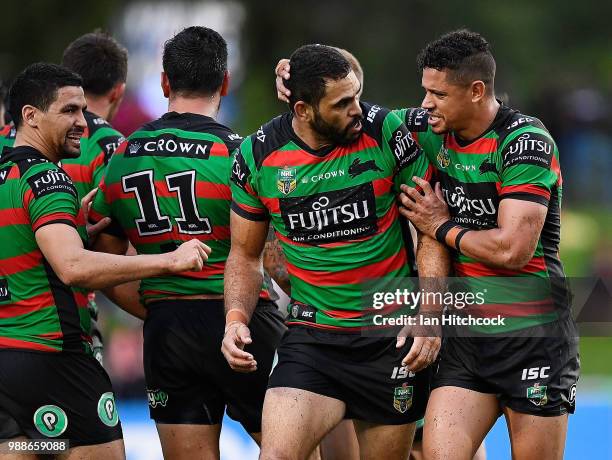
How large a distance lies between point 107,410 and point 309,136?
1.99m

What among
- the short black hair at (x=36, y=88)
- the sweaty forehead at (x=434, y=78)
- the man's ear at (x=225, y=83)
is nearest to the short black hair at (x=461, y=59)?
the sweaty forehead at (x=434, y=78)

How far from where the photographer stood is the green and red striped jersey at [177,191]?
7.61 meters

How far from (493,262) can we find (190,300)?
1.95 m

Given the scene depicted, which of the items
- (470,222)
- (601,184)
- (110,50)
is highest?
(110,50)

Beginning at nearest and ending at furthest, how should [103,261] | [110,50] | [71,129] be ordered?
[103,261]
[71,129]
[110,50]

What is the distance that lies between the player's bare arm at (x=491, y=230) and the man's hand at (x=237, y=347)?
1.17 m

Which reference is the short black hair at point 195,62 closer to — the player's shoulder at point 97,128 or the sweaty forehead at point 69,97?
the sweaty forehead at point 69,97

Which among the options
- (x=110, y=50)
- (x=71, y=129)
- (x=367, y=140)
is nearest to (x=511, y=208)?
(x=367, y=140)

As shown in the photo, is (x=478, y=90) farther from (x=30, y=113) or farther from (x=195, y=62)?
(x=30, y=113)

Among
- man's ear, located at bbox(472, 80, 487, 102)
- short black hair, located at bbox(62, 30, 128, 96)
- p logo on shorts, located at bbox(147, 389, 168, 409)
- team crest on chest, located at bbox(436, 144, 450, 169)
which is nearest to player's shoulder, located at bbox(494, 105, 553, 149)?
man's ear, located at bbox(472, 80, 487, 102)

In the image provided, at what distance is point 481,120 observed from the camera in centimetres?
718

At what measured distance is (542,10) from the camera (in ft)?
109

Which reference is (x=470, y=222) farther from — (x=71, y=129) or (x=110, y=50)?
(x=110, y=50)

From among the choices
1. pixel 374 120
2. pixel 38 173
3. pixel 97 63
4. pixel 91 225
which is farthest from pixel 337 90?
pixel 97 63
